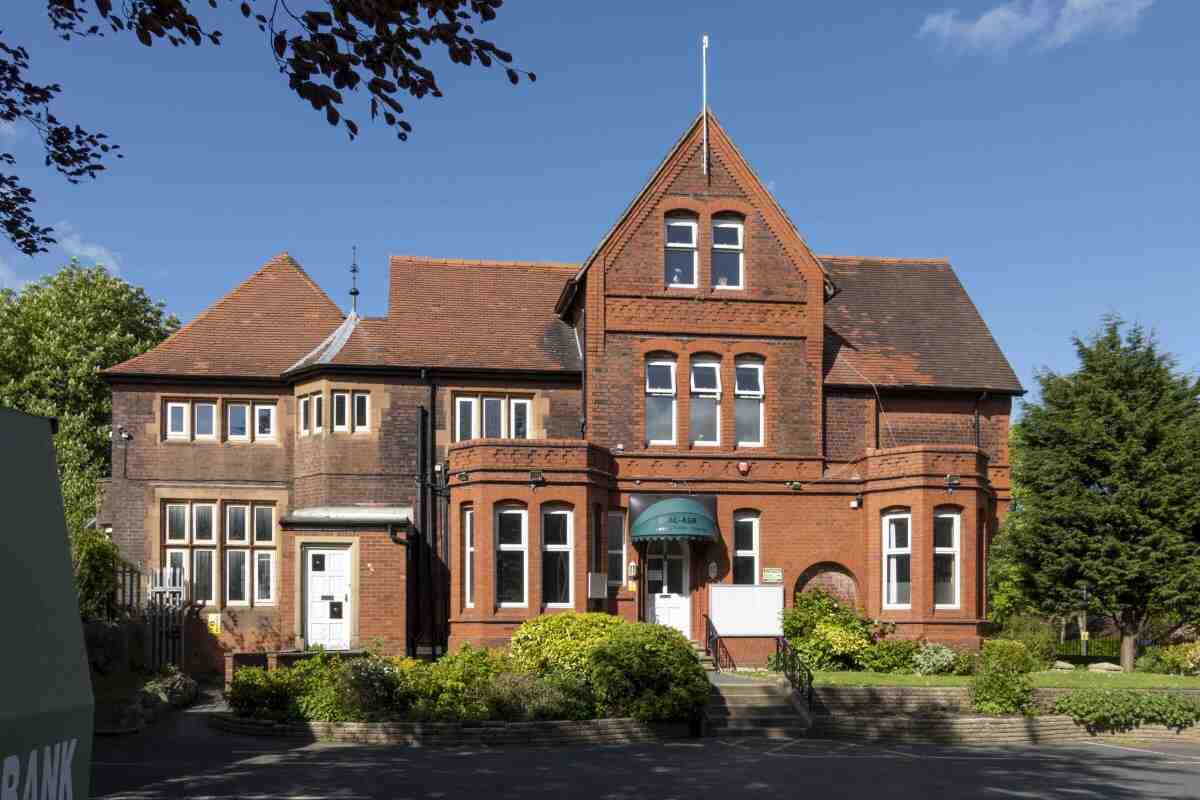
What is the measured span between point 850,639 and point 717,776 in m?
10.1

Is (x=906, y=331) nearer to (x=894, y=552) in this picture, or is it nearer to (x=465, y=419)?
(x=894, y=552)

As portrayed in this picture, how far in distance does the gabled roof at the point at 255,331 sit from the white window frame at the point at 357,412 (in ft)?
6.90

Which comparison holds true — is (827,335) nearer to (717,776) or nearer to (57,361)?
(717,776)

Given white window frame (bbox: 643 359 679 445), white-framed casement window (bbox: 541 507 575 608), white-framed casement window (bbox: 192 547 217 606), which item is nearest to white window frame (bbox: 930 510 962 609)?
white window frame (bbox: 643 359 679 445)

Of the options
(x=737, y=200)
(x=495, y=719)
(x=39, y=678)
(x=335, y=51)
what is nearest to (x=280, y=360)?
(x=737, y=200)

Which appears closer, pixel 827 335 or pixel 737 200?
pixel 737 200

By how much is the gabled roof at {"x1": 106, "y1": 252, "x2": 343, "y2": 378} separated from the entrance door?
9.22 m

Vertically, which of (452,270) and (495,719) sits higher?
(452,270)

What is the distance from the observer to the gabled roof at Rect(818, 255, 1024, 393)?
28750 mm

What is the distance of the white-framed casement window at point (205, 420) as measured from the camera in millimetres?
28203

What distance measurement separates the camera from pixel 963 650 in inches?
992

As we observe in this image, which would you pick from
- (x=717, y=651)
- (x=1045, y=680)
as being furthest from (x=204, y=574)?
(x=1045, y=680)

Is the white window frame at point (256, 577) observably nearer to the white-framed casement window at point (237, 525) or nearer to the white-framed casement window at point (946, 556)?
the white-framed casement window at point (237, 525)

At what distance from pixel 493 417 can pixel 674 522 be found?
5103 mm
